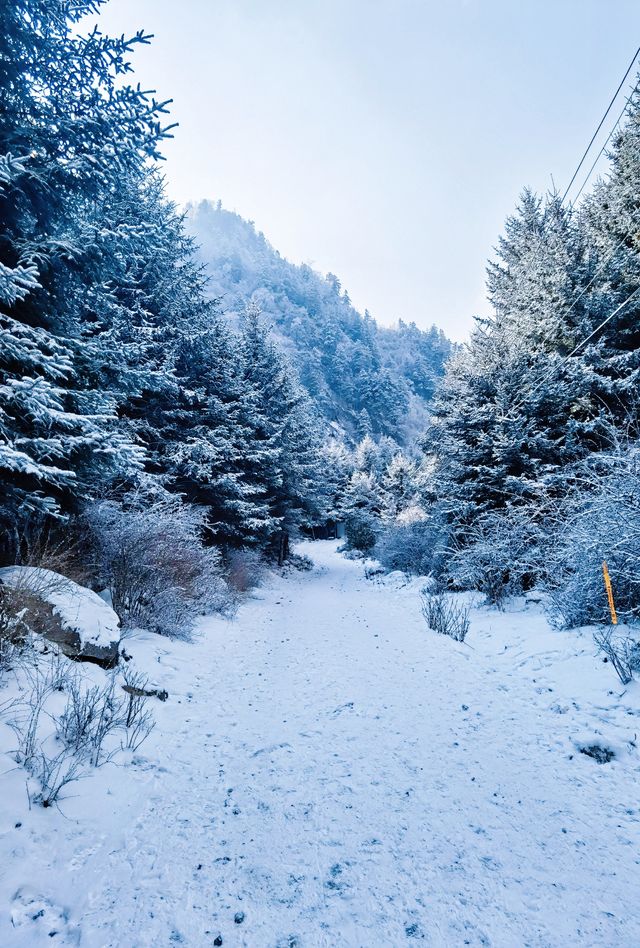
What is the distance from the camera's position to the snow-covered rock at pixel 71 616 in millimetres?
4094

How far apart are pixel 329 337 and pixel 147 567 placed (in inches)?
4029

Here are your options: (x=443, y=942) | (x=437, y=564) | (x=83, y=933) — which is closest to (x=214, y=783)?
(x=83, y=933)

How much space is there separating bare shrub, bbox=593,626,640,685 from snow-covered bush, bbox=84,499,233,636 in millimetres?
6277

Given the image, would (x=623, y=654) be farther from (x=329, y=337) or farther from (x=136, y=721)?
(x=329, y=337)

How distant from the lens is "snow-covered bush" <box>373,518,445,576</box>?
1311cm

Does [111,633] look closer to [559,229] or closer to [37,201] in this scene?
[37,201]

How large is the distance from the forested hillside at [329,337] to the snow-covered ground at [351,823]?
7570cm

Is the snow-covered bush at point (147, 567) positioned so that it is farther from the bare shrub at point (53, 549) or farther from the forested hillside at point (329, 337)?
the forested hillside at point (329, 337)

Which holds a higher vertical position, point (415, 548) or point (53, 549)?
point (415, 548)

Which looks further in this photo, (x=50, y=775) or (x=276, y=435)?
(x=276, y=435)

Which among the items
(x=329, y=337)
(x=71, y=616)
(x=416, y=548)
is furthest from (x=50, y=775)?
(x=329, y=337)

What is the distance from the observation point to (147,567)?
6.54 metres

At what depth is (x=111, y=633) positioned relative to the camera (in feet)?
15.5

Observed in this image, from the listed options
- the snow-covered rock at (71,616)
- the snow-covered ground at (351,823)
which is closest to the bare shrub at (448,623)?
the snow-covered ground at (351,823)
